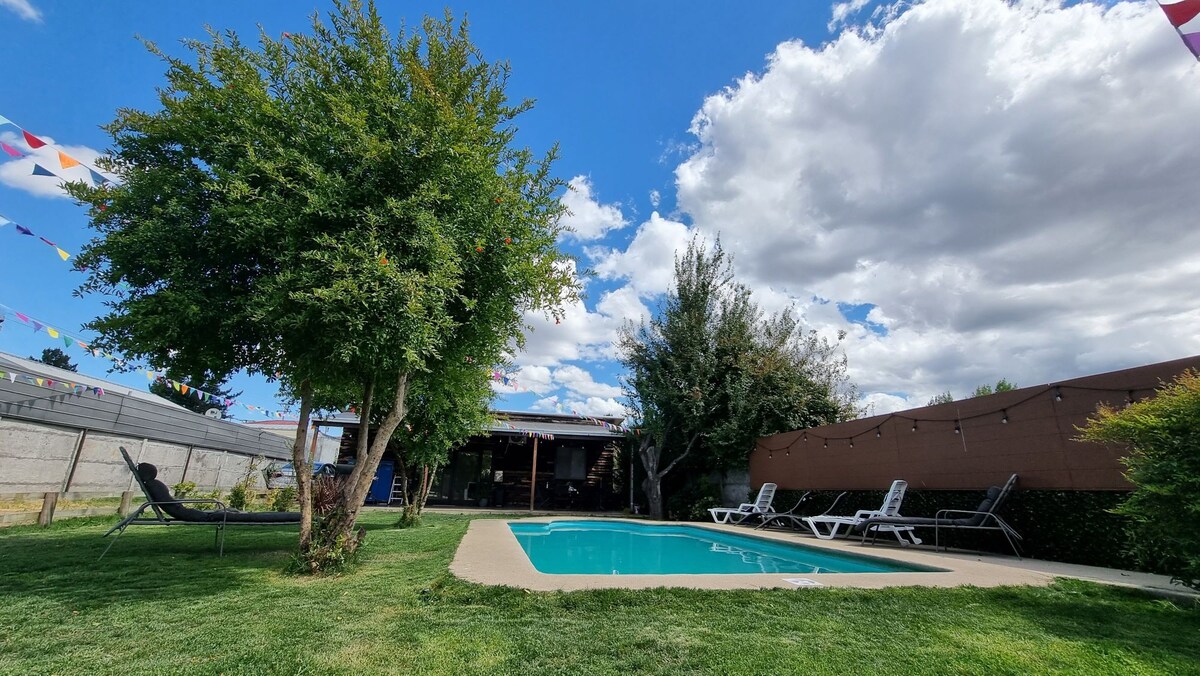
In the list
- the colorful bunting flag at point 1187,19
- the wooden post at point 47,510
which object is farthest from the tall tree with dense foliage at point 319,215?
the wooden post at point 47,510

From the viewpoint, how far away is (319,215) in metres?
4.09

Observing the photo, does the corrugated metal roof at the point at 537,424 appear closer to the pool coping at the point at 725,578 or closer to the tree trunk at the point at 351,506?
the tree trunk at the point at 351,506

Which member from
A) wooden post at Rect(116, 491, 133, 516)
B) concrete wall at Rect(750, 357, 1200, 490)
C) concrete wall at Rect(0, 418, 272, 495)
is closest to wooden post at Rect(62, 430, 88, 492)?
concrete wall at Rect(0, 418, 272, 495)

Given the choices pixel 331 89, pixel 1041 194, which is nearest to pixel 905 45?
pixel 1041 194

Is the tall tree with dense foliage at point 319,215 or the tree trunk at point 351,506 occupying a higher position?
the tall tree with dense foliage at point 319,215

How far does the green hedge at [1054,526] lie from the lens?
5656mm

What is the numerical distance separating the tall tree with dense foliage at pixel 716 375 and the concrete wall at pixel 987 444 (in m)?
2.19

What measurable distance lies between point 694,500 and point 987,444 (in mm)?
8351

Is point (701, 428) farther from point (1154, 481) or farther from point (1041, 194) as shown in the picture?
point (1154, 481)

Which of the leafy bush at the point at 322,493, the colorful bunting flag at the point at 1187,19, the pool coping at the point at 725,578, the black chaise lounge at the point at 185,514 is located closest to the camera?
the colorful bunting flag at the point at 1187,19

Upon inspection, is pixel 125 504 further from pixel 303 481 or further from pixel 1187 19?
pixel 1187 19

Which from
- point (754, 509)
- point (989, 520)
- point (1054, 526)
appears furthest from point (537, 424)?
point (1054, 526)

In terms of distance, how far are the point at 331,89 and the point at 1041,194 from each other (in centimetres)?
1105

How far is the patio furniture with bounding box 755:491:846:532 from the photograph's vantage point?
10423mm
